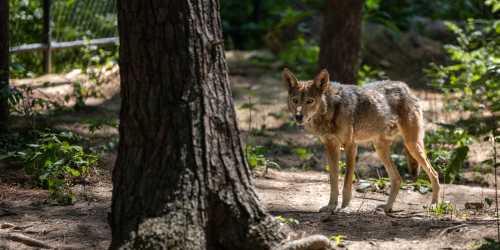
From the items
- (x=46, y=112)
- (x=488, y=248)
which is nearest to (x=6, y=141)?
(x=46, y=112)

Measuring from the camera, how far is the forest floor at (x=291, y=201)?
226 inches

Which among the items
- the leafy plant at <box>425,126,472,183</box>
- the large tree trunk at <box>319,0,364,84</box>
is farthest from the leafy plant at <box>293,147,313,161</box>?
the large tree trunk at <box>319,0,364,84</box>

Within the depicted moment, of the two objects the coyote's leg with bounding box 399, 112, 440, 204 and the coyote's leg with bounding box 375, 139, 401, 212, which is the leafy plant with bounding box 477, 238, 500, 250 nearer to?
the coyote's leg with bounding box 375, 139, 401, 212

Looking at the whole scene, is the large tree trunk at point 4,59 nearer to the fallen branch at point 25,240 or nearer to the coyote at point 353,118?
the fallen branch at point 25,240

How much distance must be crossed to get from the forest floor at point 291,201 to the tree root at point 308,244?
0.44 m

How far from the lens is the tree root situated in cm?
495

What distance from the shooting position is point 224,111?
489cm

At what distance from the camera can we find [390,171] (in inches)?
310

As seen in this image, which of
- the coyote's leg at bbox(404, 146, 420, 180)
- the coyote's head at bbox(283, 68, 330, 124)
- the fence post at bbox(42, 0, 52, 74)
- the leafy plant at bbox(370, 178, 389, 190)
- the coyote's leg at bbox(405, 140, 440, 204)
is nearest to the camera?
the coyote's head at bbox(283, 68, 330, 124)

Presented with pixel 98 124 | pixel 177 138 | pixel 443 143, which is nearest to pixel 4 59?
pixel 98 124

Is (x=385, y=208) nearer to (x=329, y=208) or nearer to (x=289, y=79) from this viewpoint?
(x=329, y=208)

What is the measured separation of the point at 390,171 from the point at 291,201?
124cm

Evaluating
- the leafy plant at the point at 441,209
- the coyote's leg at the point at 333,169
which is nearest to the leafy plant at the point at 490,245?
the leafy plant at the point at 441,209

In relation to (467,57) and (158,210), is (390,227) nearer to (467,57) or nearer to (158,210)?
(158,210)
